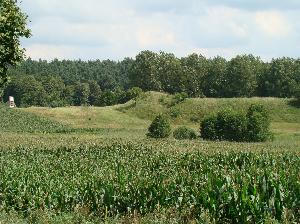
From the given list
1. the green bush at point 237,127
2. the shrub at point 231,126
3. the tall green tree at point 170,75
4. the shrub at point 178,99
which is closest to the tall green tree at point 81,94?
the tall green tree at point 170,75

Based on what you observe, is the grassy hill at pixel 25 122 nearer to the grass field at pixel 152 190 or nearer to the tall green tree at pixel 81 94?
the grass field at pixel 152 190

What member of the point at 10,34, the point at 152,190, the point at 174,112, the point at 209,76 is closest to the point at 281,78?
the point at 209,76

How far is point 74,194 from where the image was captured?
65.5 feet

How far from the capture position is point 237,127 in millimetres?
66625

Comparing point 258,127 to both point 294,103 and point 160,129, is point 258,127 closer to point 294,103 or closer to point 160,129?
point 160,129

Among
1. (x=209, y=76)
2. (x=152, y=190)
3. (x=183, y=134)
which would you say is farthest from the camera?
(x=209, y=76)

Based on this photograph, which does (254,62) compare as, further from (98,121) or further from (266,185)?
(266,185)

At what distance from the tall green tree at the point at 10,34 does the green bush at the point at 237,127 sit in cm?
3755

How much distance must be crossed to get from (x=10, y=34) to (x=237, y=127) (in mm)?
40008

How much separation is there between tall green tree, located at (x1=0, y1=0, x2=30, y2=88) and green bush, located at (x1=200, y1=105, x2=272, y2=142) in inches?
1478

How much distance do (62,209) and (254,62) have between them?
13190 cm

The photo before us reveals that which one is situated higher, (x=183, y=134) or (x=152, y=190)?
(x=152, y=190)

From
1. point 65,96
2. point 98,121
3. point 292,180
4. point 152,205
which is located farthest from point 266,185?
point 65,96

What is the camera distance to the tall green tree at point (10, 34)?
32656 mm
